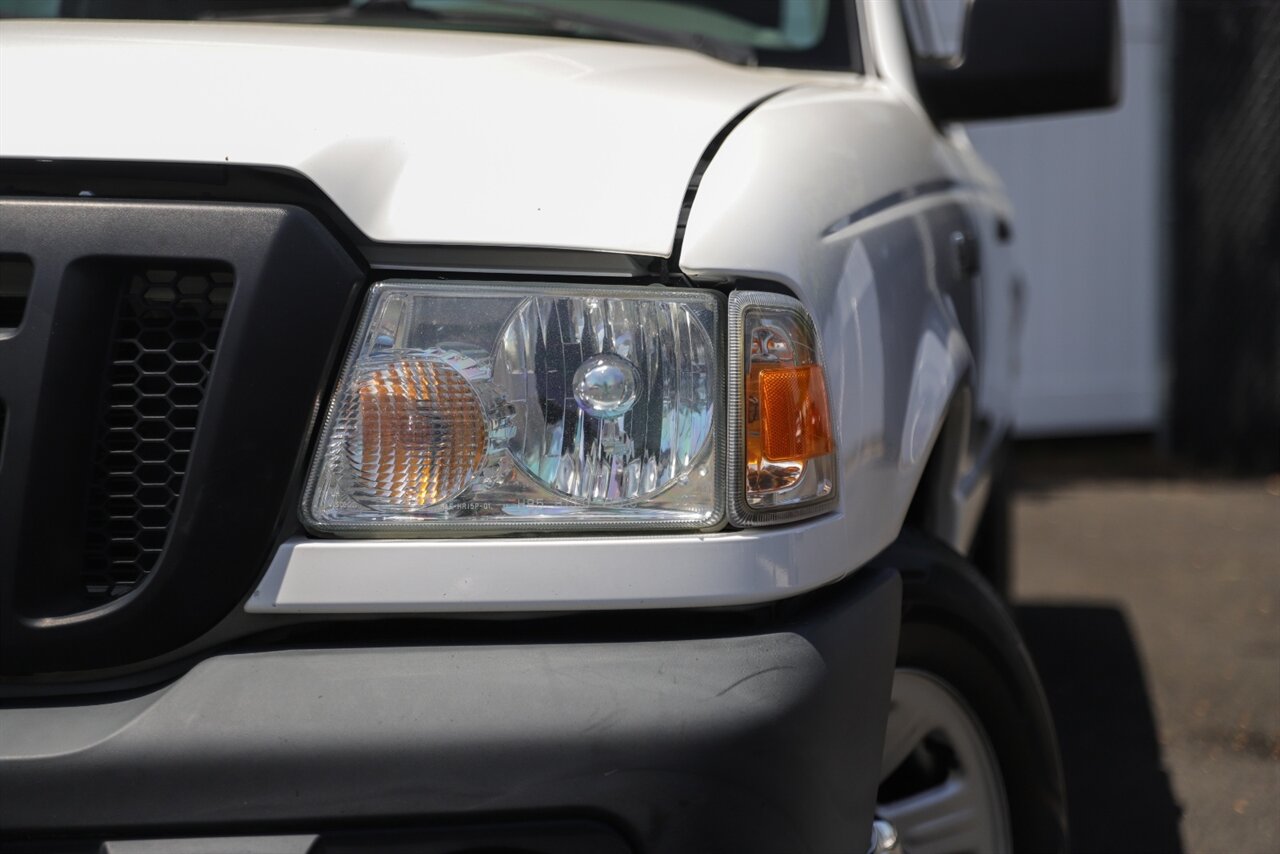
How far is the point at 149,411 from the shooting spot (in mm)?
1392

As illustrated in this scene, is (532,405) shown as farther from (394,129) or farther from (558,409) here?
(394,129)

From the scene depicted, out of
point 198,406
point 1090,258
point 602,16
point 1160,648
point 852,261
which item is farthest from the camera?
point 1090,258

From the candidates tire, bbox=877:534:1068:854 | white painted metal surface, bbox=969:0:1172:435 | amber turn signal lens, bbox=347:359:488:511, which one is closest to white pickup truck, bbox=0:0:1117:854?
amber turn signal lens, bbox=347:359:488:511

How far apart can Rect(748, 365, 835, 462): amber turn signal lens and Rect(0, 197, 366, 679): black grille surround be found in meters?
0.44

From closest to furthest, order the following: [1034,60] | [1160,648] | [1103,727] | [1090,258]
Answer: [1034,60] < [1103,727] < [1160,648] < [1090,258]

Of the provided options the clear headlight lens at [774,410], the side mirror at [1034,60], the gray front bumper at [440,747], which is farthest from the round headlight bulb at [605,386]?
the side mirror at [1034,60]

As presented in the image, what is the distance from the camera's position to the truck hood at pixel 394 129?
137cm

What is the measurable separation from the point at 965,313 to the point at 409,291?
46.4 inches

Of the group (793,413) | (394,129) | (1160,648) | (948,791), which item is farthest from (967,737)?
(1160,648)

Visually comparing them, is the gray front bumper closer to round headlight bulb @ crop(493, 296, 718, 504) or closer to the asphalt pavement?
round headlight bulb @ crop(493, 296, 718, 504)

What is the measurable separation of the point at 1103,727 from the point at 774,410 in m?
2.29

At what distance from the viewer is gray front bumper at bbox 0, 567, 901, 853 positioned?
49.6 inches

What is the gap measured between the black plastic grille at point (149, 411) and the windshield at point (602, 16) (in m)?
0.86

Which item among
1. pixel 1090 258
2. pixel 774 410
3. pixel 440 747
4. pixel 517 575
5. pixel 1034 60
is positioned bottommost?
pixel 1090 258
